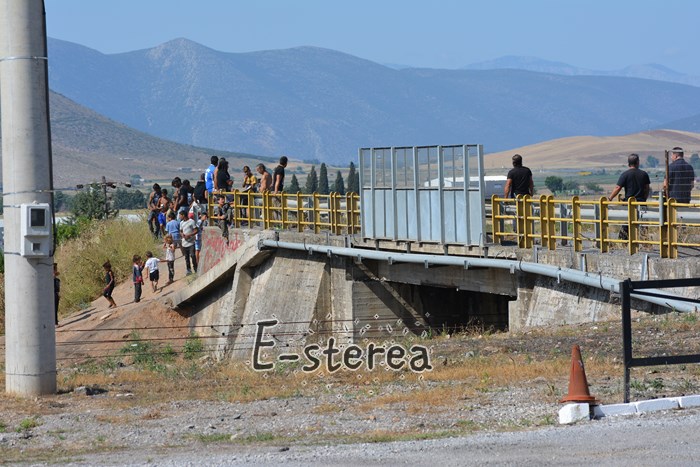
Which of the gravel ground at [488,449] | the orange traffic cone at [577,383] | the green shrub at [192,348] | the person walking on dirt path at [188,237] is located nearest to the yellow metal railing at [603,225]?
the orange traffic cone at [577,383]

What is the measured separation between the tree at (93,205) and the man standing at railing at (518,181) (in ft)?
113

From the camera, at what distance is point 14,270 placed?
637 inches

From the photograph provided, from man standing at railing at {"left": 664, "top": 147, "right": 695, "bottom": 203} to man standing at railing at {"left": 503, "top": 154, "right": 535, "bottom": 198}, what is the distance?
8.46 feet

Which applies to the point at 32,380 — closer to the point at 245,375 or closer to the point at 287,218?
the point at 245,375

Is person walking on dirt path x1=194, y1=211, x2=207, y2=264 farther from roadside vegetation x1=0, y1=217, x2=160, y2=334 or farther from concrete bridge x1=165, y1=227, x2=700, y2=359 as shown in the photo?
roadside vegetation x1=0, y1=217, x2=160, y2=334

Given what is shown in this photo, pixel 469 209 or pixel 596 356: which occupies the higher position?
pixel 469 209

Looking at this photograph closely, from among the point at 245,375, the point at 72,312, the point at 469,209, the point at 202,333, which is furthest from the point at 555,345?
the point at 72,312

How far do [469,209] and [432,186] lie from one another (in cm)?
133

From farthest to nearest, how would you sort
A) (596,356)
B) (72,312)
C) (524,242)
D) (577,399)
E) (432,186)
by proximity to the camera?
(72,312) → (432,186) → (524,242) → (596,356) → (577,399)

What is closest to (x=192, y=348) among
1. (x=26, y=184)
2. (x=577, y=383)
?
(x=26, y=184)

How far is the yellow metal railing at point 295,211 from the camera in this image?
27.8 meters

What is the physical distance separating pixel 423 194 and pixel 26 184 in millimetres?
9686

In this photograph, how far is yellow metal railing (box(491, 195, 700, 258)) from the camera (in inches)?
714

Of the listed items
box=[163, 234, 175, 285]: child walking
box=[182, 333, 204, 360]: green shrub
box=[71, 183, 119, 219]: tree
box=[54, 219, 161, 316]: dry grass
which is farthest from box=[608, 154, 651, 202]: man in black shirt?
box=[71, 183, 119, 219]: tree
